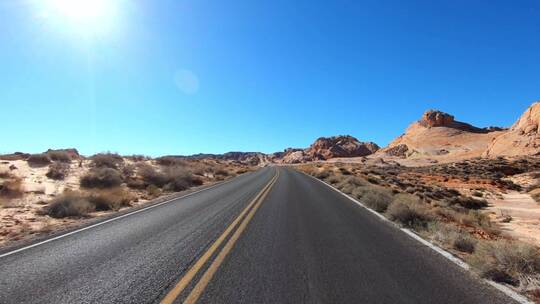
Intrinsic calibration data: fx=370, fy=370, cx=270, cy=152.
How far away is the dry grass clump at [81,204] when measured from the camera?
1397 cm

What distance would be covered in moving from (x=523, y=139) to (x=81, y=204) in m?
82.8

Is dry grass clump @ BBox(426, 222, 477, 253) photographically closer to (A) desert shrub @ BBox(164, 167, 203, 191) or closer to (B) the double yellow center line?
(B) the double yellow center line

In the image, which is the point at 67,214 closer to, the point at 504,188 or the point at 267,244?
the point at 267,244

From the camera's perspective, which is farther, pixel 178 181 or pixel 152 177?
Answer: pixel 152 177

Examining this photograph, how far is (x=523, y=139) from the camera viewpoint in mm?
73625

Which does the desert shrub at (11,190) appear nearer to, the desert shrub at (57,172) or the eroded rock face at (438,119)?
the desert shrub at (57,172)

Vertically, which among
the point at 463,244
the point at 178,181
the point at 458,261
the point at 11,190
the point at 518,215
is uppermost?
the point at 178,181

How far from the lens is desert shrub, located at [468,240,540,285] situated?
563 centimetres

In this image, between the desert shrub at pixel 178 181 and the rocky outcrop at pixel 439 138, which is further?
the rocky outcrop at pixel 439 138

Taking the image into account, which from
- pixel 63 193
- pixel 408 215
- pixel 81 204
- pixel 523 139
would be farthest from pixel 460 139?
pixel 81 204

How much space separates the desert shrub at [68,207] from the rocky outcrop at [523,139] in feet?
244

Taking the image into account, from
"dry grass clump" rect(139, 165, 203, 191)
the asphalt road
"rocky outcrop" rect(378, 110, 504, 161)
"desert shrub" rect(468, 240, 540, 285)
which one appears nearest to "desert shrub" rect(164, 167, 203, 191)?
"dry grass clump" rect(139, 165, 203, 191)

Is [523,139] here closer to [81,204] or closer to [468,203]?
[468,203]

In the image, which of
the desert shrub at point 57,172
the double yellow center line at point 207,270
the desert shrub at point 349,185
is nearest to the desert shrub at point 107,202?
the double yellow center line at point 207,270
